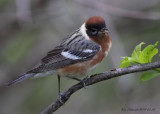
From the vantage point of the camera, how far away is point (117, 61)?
191 inches

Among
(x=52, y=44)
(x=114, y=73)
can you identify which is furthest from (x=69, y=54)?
(x=52, y=44)

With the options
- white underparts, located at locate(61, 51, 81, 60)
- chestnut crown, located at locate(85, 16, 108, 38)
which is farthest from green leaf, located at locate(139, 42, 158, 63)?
white underparts, located at locate(61, 51, 81, 60)

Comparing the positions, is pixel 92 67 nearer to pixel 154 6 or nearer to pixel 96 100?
pixel 96 100

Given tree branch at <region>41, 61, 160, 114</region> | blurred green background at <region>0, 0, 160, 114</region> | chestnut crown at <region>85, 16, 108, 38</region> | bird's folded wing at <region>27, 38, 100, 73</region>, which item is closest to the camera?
tree branch at <region>41, 61, 160, 114</region>

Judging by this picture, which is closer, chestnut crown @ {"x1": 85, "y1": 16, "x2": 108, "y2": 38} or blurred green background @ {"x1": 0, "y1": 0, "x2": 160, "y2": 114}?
chestnut crown @ {"x1": 85, "y1": 16, "x2": 108, "y2": 38}

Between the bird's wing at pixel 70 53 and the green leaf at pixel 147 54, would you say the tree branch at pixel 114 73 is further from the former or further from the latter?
the bird's wing at pixel 70 53

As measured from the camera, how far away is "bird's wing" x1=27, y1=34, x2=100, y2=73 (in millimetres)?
4371

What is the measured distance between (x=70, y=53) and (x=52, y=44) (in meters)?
1.98

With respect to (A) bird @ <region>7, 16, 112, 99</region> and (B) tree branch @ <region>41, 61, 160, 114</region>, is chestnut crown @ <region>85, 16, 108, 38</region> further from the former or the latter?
(B) tree branch @ <region>41, 61, 160, 114</region>

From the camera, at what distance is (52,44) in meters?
6.44

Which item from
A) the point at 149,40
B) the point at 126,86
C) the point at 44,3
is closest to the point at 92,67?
the point at 126,86

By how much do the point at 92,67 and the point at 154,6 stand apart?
2.72 metres

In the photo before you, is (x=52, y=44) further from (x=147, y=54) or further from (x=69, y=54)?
(x=147, y=54)

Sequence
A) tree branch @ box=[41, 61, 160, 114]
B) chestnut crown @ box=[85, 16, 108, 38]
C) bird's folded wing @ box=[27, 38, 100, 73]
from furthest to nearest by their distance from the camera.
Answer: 1. bird's folded wing @ box=[27, 38, 100, 73]
2. chestnut crown @ box=[85, 16, 108, 38]
3. tree branch @ box=[41, 61, 160, 114]
